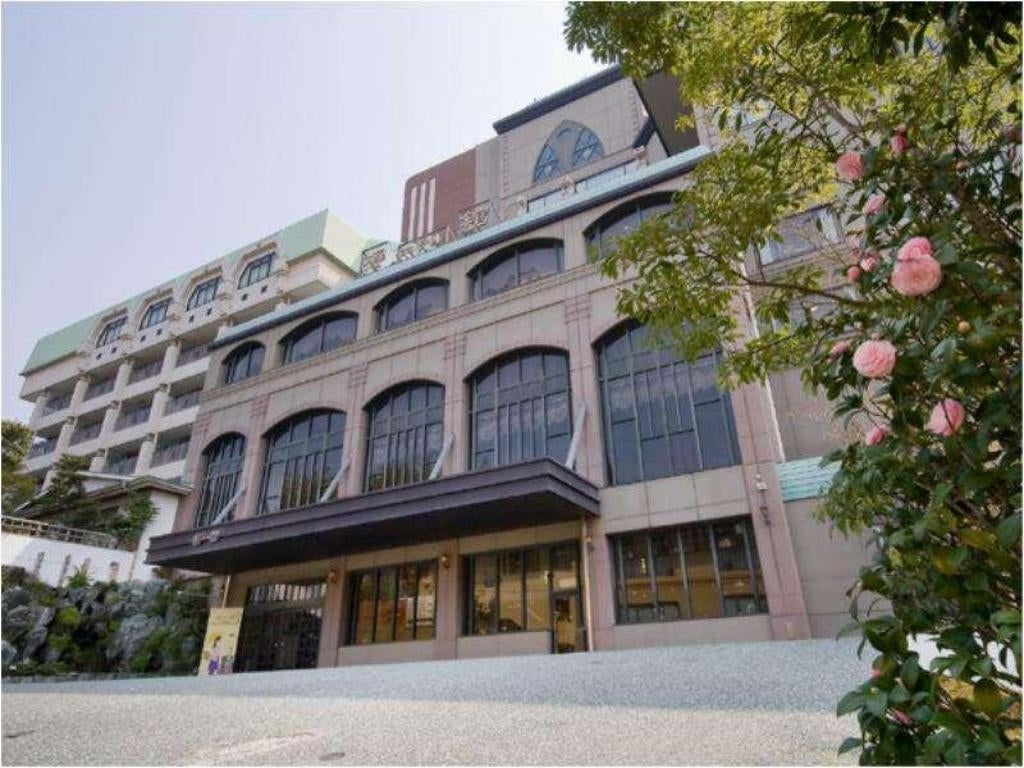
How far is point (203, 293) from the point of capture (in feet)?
146

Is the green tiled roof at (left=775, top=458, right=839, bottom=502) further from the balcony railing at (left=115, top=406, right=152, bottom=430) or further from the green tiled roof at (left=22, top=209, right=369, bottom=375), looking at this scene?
the balcony railing at (left=115, top=406, right=152, bottom=430)

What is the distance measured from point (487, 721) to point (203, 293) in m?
46.5

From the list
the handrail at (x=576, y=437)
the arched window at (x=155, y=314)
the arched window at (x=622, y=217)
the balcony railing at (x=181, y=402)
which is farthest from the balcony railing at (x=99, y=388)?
the handrail at (x=576, y=437)

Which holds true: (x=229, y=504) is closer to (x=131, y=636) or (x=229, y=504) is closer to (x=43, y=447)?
(x=131, y=636)

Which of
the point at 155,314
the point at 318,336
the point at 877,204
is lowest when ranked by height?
the point at 877,204

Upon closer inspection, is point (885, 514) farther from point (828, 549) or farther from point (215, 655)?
point (215, 655)

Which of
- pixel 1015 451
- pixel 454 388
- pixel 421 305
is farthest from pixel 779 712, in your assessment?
pixel 421 305

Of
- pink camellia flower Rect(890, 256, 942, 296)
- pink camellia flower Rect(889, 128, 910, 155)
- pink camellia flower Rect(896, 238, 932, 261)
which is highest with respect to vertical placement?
pink camellia flower Rect(889, 128, 910, 155)

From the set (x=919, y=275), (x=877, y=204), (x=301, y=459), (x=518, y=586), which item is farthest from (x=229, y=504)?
(x=919, y=275)

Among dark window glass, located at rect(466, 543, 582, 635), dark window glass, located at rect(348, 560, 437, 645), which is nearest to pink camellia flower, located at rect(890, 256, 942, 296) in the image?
dark window glass, located at rect(466, 543, 582, 635)

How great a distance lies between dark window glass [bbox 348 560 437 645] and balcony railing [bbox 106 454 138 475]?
2768cm

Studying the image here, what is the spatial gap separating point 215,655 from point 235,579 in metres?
6.45

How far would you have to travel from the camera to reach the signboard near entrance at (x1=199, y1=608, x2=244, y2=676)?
59.6 feet

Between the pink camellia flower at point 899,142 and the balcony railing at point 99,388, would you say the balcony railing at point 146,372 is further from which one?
the pink camellia flower at point 899,142
